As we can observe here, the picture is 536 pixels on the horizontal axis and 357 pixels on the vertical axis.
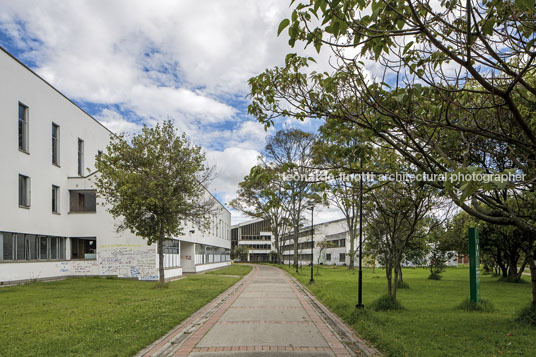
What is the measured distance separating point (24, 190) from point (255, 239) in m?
82.0

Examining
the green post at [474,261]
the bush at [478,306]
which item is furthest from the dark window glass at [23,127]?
the bush at [478,306]

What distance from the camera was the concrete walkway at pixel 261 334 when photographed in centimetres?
829

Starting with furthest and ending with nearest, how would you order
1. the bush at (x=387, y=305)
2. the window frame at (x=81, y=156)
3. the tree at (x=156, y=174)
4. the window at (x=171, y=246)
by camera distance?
the window at (x=171, y=246) → the window frame at (x=81, y=156) → the tree at (x=156, y=174) → the bush at (x=387, y=305)

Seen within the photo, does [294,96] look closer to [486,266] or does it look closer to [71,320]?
[71,320]

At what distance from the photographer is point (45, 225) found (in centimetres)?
2689

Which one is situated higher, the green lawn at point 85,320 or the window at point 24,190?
the window at point 24,190

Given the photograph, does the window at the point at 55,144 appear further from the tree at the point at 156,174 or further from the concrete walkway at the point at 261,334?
the concrete walkway at the point at 261,334

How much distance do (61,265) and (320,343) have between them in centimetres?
2397

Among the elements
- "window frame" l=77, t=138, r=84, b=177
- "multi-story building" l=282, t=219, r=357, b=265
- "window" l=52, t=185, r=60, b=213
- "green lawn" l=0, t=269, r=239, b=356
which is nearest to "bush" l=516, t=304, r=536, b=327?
"green lawn" l=0, t=269, r=239, b=356

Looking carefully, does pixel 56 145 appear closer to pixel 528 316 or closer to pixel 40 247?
pixel 40 247

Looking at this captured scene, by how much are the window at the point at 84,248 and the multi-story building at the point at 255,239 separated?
242 feet

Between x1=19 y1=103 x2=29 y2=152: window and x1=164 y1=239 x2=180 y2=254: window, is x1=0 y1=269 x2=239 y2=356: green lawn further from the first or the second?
x1=164 y1=239 x2=180 y2=254: window

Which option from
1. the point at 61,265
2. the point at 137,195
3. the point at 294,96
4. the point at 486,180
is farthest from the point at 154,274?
the point at 486,180

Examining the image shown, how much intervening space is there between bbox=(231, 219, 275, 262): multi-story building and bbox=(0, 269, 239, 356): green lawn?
84783mm
